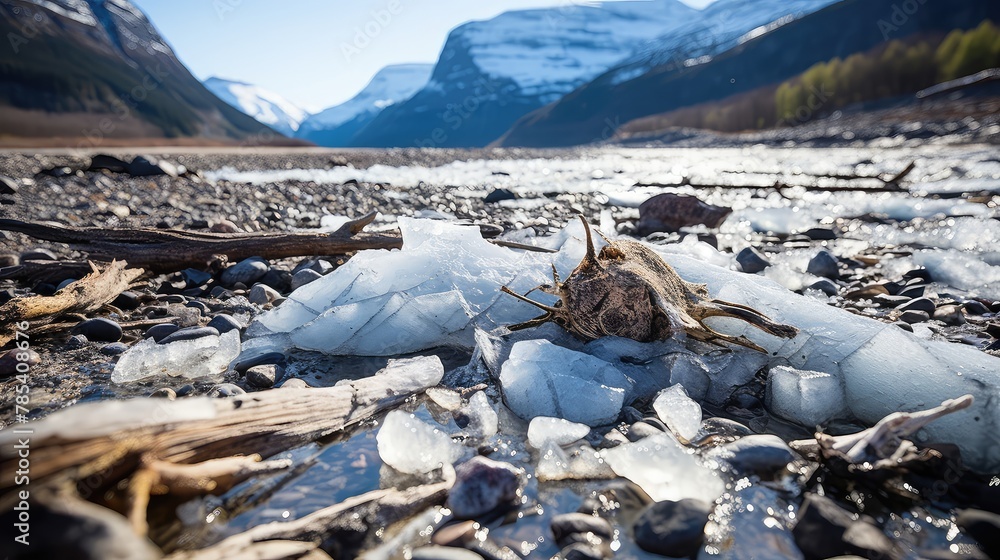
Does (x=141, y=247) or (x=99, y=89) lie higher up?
(x=99, y=89)

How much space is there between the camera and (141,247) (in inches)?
113

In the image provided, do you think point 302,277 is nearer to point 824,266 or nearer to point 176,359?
point 176,359

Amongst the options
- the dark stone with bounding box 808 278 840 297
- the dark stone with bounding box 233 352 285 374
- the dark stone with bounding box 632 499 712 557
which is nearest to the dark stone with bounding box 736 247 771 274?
the dark stone with bounding box 808 278 840 297

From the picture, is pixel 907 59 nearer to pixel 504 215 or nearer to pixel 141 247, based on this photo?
pixel 504 215

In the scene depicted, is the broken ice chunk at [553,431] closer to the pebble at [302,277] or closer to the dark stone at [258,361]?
the dark stone at [258,361]

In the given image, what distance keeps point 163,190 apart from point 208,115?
245 feet

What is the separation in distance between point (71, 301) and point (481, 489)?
2230 mm

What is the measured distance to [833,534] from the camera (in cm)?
101

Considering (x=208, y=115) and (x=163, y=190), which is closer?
Result: (x=163, y=190)

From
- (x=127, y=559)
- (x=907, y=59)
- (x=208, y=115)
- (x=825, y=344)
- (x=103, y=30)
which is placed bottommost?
(x=825, y=344)

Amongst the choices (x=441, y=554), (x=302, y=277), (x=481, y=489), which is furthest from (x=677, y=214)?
(x=441, y=554)

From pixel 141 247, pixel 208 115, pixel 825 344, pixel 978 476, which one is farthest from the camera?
pixel 208 115

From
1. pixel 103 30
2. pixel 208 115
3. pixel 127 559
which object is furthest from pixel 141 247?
pixel 103 30

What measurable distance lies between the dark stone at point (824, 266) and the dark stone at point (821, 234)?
50.2 inches
